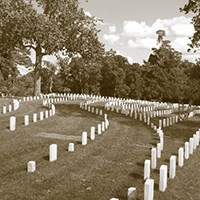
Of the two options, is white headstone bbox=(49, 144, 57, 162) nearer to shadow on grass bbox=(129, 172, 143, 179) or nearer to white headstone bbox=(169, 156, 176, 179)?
shadow on grass bbox=(129, 172, 143, 179)

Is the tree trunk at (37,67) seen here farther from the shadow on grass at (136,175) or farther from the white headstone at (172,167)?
the white headstone at (172,167)

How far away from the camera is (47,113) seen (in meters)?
26.8

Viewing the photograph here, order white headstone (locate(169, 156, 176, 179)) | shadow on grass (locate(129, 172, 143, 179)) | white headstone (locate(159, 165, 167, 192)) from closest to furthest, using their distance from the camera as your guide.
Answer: white headstone (locate(159, 165, 167, 192)), white headstone (locate(169, 156, 176, 179)), shadow on grass (locate(129, 172, 143, 179))

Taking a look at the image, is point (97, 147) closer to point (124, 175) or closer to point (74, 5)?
point (124, 175)

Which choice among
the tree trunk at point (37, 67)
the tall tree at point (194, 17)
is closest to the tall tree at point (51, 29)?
the tree trunk at point (37, 67)

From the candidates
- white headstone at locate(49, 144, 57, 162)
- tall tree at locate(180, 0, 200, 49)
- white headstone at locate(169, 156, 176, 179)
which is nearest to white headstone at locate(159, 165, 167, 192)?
white headstone at locate(169, 156, 176, 179)

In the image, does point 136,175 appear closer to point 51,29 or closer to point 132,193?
point 132,193

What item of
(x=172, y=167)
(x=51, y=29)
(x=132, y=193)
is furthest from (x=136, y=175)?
(x=51, y=29)

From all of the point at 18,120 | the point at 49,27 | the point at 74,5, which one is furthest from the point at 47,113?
the point at 74,5

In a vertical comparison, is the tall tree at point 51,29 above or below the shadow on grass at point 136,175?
above

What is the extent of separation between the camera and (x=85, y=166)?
13.4m

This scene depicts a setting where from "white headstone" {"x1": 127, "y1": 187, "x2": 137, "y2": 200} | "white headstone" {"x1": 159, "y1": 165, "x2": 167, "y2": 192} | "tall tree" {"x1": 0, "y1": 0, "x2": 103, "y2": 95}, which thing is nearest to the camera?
"white headstone" {"x1": 127, "y1": 187, "x2": 137, "y2": 200}

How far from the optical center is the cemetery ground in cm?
1068

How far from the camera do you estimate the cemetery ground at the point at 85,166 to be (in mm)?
10680
